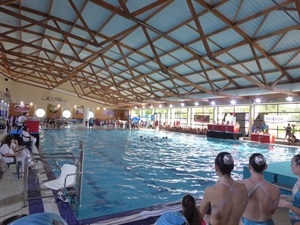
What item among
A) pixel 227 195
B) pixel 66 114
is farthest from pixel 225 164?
pixel 66 114

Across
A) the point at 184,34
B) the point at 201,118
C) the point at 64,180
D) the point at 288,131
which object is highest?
the point at 184,34

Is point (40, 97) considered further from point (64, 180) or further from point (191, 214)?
point (191, 214)

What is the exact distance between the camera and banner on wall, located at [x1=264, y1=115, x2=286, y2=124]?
1617cm

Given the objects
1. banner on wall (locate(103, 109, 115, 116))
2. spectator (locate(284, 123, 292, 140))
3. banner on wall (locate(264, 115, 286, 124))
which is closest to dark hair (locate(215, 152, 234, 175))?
spectator (locate(284, 123, 292, 140))

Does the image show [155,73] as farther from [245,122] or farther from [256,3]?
[256,3]

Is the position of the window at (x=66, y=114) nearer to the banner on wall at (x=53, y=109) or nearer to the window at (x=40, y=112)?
the banner on wall at (x=53, y=109)

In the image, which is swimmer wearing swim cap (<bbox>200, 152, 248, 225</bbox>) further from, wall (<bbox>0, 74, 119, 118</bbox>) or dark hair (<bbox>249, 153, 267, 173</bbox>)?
wall (<bbox>0, 74, 119, 118</bbox>)

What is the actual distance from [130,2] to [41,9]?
4.08 metres

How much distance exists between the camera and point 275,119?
16453mm

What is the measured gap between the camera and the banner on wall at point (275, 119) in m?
16.2

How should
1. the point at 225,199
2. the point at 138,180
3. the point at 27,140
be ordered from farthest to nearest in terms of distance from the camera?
the point at 27,140
the point at 138,180
the point at 225,199

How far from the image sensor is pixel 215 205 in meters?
1.61

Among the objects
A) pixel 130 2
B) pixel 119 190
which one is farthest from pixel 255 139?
pixel 119 190

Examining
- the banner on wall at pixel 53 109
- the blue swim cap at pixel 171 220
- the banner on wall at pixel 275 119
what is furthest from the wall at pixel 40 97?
the blue swim cap at pixel 171 220
